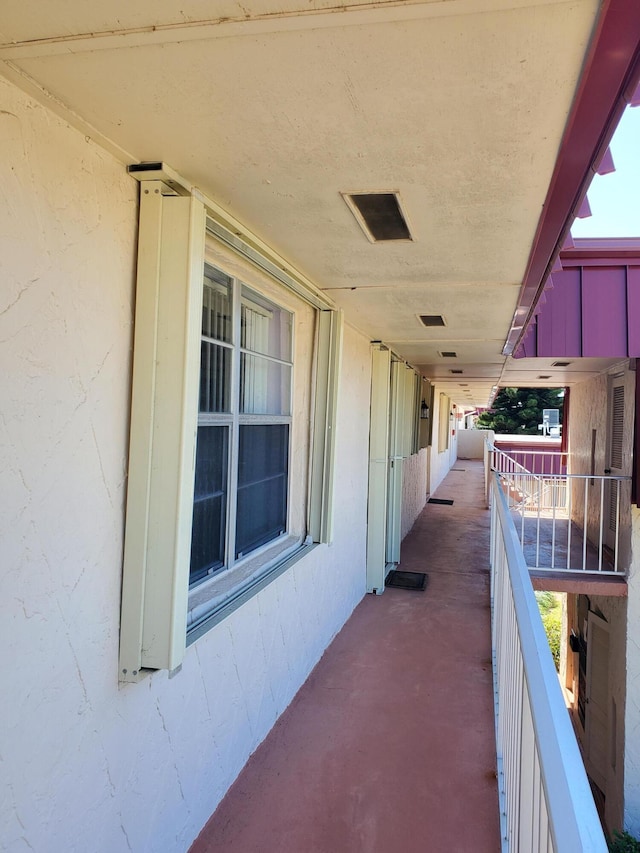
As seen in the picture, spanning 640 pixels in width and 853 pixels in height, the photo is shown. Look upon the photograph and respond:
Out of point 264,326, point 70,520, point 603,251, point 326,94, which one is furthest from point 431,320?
point 70,520

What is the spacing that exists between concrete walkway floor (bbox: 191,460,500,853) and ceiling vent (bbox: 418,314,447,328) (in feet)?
7.94

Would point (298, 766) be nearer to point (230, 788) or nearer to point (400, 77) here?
point (230, 788)

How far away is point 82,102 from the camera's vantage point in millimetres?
1366

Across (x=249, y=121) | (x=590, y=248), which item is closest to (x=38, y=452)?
(x=249, y=121)

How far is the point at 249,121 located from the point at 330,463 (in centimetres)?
242

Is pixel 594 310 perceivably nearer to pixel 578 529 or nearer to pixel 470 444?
pixel 578 529

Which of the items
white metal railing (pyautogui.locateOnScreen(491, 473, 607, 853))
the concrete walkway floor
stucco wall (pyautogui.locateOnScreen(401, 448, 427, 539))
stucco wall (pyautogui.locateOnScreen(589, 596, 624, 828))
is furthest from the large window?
stucco wall (pyautogui.locateOnScreen(401, 448, 427, 539))

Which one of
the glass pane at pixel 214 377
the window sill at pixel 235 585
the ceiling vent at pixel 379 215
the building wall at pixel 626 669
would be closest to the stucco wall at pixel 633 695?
the building wall at pixel 626 669

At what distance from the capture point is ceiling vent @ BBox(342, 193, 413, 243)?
1935mm

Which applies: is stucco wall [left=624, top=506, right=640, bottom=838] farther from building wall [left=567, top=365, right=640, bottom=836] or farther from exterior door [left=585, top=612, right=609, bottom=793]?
exterior door [left=585, top=612, right=609, bottom=793]

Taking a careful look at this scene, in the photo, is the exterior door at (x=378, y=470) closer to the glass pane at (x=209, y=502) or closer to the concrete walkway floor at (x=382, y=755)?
the concrete walkway floor at (x=382, y=755)

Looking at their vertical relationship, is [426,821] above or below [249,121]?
below

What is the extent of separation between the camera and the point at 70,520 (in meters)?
1.50

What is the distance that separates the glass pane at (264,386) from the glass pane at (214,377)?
19 centimetres
